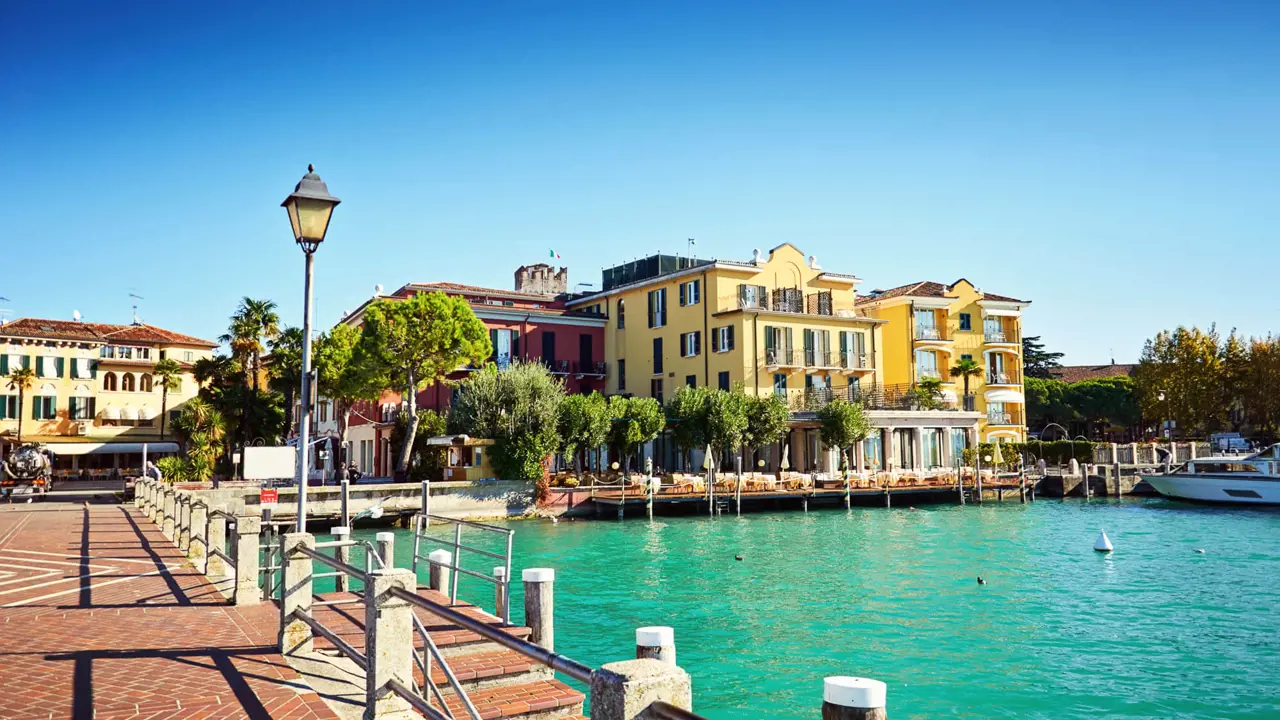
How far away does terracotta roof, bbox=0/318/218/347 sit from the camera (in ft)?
196

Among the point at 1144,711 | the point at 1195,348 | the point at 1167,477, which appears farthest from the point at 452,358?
the point at 1195,348

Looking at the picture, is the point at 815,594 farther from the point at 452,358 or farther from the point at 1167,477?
the point at 1167,477

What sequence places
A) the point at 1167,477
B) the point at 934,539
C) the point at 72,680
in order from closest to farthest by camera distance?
1. the point at 72,680
2. the point at 934,539
3. the point at 1167,477

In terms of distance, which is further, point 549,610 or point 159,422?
point 159,422

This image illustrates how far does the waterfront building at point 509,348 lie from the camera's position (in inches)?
2032

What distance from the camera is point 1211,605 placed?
2041 centimetres

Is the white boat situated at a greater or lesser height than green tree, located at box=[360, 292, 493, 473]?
lesser

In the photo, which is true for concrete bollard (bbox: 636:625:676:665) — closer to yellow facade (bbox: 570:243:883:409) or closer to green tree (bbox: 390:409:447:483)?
green tree (bbox: 390:409:447:483)

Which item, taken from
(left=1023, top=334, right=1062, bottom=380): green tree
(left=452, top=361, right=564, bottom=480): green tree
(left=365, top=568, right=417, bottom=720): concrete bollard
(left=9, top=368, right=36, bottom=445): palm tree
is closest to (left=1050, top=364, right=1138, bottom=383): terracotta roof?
(left=1023, top=334, right=1062, bottom=380): green tree

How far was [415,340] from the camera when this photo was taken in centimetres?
4219

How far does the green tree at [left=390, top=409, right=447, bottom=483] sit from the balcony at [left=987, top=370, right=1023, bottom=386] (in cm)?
3760

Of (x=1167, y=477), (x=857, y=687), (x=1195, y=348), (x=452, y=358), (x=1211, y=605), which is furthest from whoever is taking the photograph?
(x=1195, y=348)

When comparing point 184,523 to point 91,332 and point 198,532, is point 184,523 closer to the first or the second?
point 198,532

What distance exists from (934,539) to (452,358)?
22321mm
